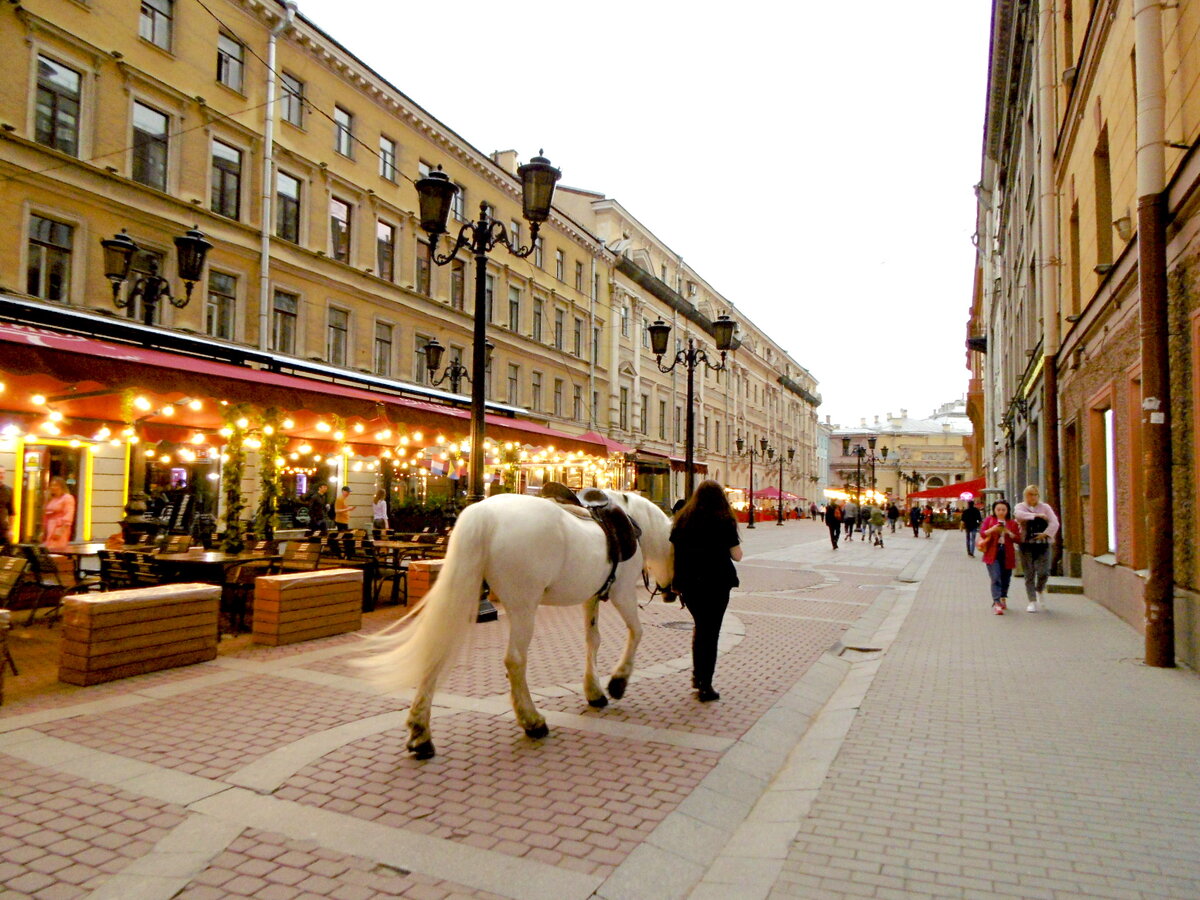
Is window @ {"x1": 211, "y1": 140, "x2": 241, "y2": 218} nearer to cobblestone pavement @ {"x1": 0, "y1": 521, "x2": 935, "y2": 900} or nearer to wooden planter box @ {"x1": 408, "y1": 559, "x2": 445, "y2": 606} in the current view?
wooden planter box @ {"x1": 408, "y1": 559, "x2": 445, "y2": 606}

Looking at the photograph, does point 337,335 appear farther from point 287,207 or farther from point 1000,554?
point 1000,554

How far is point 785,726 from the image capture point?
5.82 meters

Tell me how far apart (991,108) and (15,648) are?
3010 cm

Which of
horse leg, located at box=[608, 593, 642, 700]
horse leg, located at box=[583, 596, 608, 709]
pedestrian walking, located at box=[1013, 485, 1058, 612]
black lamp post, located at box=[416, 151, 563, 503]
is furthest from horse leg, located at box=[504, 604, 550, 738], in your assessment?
pedestrian walking, located at box=[1013, 485, 1058, 612]

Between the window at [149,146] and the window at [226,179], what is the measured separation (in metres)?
1.38

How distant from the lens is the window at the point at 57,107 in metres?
16.7

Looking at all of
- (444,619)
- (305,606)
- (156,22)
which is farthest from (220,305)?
(444,619)

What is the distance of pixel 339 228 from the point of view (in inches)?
984

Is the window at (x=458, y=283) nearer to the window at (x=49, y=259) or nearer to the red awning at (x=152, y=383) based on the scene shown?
the window at (x=49, y=259)

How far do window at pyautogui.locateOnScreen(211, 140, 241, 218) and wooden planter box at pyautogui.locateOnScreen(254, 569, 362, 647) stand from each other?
15580 mm

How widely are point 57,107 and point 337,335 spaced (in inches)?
366

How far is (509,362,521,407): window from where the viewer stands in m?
33.5

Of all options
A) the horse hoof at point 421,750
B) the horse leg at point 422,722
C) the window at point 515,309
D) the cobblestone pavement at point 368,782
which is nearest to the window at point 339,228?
the window at point 515,309

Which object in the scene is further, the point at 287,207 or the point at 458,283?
the point at 458,283
